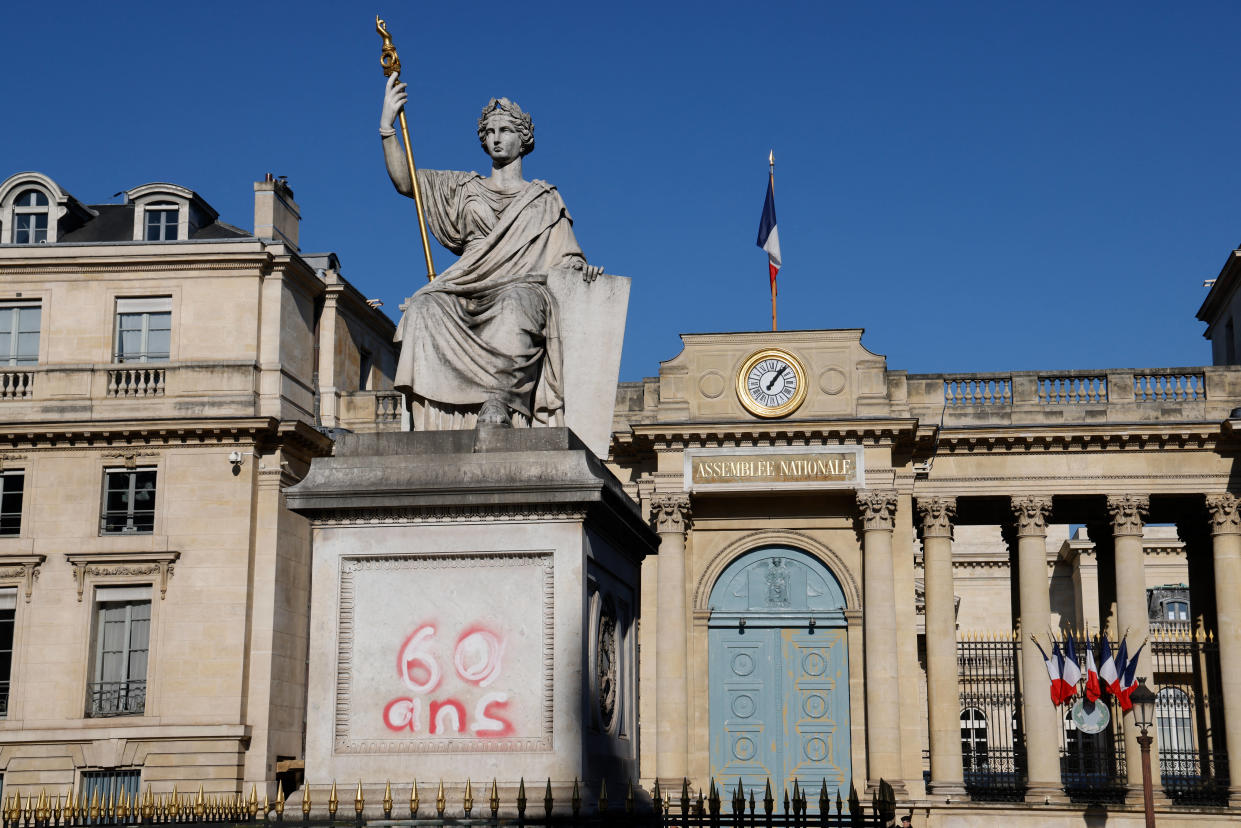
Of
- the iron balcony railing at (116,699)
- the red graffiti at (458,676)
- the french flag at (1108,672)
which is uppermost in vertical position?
the french flag at (1108,672)

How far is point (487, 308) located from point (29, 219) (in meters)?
34.5

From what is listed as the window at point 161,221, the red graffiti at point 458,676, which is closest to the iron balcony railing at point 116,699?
the window at point 161,221

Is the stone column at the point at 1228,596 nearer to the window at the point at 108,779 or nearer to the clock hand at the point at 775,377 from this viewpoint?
the clock hand at the point at 775,377

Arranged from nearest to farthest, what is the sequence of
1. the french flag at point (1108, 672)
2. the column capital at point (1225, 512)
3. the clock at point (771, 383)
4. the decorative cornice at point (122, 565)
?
the french flag at point (1108, 672), the decorative cornice at point (122, 565), the clock at point (771, 383), the column capital at point (1225, 512)

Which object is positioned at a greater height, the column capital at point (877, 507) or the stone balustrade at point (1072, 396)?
the stone balustrade at point (1072, 396)

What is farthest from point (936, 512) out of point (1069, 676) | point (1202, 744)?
point (1202, 744)

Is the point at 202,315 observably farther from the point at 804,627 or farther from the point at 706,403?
the point at 804,627

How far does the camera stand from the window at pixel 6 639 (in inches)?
1428

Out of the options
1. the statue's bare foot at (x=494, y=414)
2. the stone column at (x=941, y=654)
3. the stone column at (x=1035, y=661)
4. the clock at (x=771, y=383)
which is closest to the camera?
the statue's bare foot at (x=494, y=414)

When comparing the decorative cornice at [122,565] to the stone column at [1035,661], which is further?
the stone column at [1035,661]

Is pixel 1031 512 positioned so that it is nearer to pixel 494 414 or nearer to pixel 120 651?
pixel 120 651

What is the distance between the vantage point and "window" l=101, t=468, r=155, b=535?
122ft

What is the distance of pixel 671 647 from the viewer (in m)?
37.9

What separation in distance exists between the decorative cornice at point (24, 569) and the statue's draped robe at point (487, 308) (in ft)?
96.2
